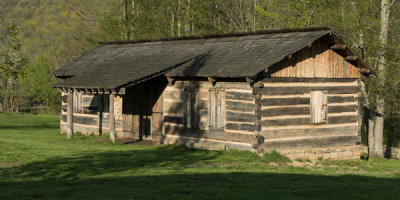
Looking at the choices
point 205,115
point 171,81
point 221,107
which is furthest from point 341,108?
point 171,81

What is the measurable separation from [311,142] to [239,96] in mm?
3588

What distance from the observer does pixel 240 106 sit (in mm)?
20094

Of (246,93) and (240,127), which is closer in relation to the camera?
(246,93)

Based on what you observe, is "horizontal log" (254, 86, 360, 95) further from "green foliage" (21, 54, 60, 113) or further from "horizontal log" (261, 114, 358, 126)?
"green foliage" (21, 54, 60, 113)

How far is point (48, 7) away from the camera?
491 feet

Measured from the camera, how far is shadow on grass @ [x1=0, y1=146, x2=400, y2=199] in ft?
38.6

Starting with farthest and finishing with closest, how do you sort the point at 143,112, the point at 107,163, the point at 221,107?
the point at 143,112 → the point at 221,107 → the point at 107,163

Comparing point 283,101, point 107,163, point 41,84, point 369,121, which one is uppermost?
point 41,84

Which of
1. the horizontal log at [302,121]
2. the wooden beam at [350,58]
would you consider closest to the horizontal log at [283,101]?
the horizontal log at [302,121]

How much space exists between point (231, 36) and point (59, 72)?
31.4 feet

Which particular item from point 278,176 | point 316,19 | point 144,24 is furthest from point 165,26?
point 278,176

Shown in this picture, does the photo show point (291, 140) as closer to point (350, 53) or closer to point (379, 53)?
point (350, 53)

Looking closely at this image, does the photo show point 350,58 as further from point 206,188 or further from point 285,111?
point 206,188

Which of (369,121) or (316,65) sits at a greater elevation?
(316,65)
